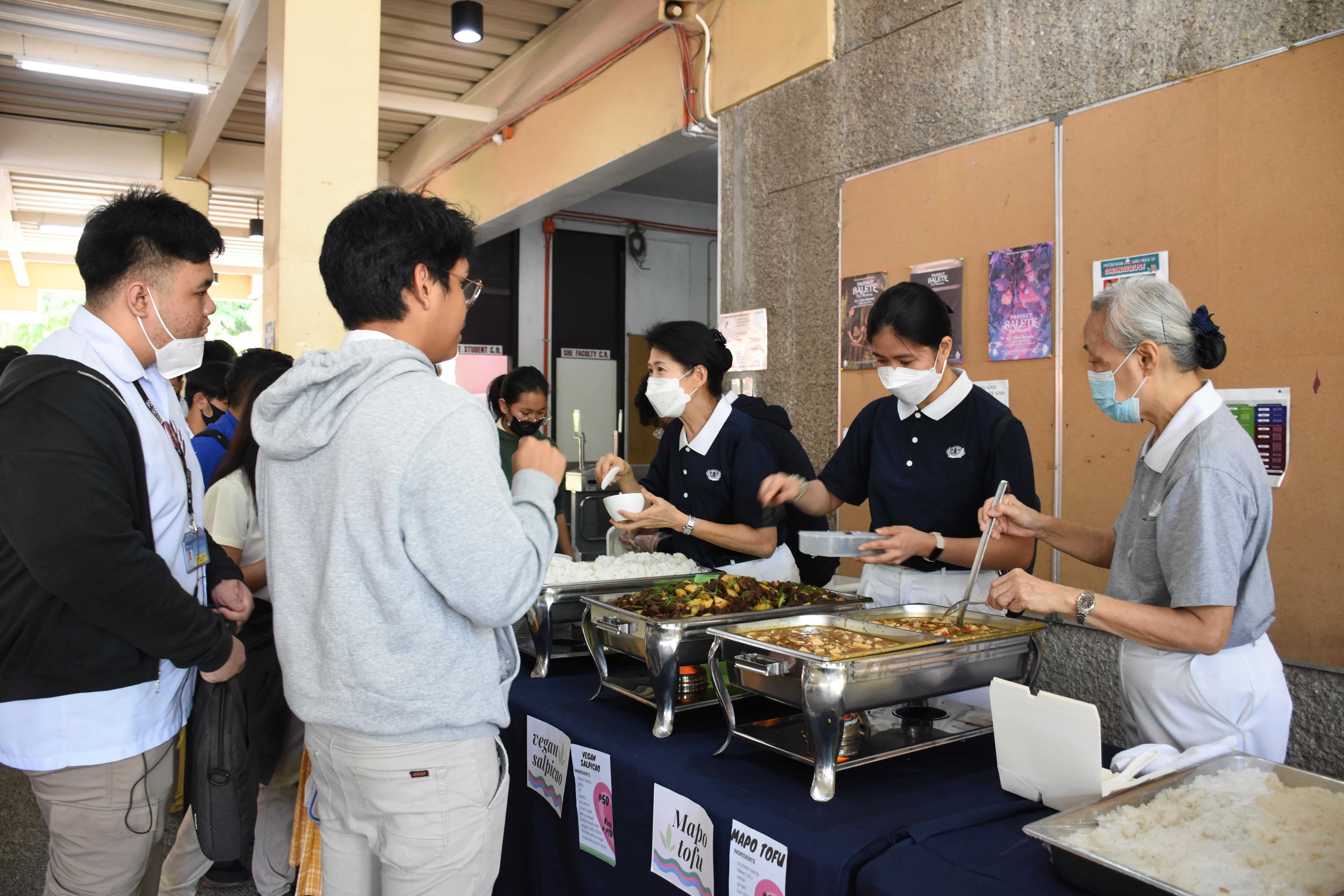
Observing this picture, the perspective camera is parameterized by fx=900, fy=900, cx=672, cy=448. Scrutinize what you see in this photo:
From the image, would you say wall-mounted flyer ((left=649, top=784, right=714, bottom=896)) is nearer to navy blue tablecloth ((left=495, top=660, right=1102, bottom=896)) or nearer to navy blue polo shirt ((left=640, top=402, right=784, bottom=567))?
navy blue tablecloth ((left=495, top=660, right=1102, bottom=896))

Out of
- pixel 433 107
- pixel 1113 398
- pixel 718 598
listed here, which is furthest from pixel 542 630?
pixel 433 107

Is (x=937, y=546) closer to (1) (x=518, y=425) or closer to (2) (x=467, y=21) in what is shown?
(1) (x=518, y=425)

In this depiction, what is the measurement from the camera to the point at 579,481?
2387 mm

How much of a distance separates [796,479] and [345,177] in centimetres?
325

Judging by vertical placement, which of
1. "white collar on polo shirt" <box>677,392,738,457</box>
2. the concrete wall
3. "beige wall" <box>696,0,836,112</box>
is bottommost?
"white collar on polo shirt" <box>677,392,738,457</box>

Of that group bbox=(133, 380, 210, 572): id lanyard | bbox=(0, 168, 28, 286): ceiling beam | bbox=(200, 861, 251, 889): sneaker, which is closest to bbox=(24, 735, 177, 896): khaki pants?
bbox=(133, 380, 210, 572): id lanyard

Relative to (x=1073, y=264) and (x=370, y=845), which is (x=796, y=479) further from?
(x=370, y=845)

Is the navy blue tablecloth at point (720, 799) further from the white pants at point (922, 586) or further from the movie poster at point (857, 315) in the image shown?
the movie poster at point (857, 315)

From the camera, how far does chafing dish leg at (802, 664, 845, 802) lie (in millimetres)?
1482

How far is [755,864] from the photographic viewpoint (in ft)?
4.58

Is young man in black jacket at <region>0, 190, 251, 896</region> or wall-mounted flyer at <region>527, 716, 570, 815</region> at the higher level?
young man in black jacket at <region>0, 190, 251, 896</region>

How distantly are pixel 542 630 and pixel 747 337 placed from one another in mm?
2403

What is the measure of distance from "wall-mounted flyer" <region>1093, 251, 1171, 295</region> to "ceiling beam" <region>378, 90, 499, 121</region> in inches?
211

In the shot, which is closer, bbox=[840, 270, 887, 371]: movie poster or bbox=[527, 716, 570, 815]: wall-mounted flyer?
bbox=[527, 716, 570, 815]: wall-mounted flyer
